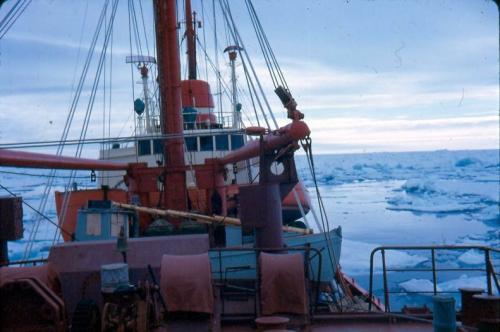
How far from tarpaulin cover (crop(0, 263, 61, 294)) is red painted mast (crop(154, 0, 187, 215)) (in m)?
5.04

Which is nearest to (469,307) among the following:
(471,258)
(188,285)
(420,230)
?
(188,285)

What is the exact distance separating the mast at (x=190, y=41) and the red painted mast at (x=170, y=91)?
24.0 feet

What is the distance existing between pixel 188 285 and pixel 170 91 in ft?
19.1

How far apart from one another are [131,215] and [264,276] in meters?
5.57

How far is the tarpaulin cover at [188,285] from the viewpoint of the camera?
5.29 meters

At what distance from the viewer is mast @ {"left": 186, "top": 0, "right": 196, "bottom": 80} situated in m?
A: 17.4

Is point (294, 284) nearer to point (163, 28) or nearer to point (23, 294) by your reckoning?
point (23, 294)

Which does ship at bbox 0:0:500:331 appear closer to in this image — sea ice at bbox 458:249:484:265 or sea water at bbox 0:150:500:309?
sea water at bbox 0:150:500:309

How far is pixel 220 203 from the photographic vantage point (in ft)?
37.9

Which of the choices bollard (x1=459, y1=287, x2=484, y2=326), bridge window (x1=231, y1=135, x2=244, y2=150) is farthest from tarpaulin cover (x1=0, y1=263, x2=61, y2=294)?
bridge window (x1=231, y1=135, x2=244, y2=150)

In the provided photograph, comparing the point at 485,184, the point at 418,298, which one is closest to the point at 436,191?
the point at 485,184

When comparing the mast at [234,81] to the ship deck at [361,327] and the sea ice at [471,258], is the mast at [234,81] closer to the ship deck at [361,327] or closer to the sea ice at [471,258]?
the sea ice at [471,258]

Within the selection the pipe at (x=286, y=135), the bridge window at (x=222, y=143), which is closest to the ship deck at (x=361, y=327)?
the pipe at (x=286, y=135)

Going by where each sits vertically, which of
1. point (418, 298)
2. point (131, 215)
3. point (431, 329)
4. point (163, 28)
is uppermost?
point (163, 28)
